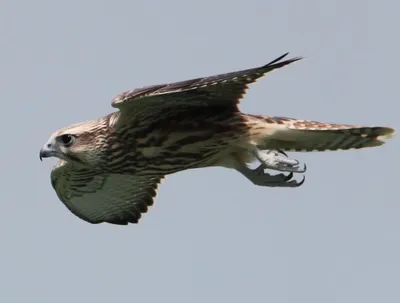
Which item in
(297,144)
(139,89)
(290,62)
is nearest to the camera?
(290,62)

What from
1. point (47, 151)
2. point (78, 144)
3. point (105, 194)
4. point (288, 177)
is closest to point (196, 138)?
point (288, 177)

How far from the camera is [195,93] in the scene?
49.4ft

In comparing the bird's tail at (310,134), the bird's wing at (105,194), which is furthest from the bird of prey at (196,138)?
the bird's wing at (105,194)

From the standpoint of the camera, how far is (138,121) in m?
15.7

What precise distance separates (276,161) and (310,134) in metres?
0.57

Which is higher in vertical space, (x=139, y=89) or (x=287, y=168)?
(x=139, y=89)

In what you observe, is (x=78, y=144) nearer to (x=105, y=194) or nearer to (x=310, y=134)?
(x=105, y=194)

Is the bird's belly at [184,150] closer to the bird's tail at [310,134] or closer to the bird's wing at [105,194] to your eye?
the bird's tail at [310,134]

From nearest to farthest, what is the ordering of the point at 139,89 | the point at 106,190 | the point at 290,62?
1. the point at 290,62
2. the point at 139,89
3. the point at 106,190

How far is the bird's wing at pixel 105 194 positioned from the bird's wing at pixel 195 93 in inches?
108

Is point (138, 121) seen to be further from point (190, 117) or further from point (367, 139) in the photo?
point (367, 139)

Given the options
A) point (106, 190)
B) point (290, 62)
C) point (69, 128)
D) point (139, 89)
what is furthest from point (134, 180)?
point (290, 62)

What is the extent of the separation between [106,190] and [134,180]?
440mm

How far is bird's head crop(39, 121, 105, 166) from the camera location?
632 inches
